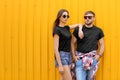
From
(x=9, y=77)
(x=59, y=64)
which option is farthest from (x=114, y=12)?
(x=9, y=77)

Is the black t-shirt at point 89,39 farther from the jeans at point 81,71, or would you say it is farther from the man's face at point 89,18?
the jeans at point 81,71

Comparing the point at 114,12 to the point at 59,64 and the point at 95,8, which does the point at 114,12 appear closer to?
the point at 95,8

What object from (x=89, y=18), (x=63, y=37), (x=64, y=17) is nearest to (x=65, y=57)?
(x=63, y=37)

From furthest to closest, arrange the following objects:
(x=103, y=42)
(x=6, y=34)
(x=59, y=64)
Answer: (x=6, y=34)
(x=103, y=42)
(x=59, y=64)

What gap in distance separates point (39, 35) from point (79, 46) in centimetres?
94

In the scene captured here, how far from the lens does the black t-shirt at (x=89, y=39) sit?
20.4 feet

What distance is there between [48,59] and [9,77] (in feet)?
2.98

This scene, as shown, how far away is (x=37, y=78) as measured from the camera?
6.82 m

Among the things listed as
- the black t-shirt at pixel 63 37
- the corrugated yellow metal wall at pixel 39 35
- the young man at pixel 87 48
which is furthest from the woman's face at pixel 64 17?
the corrugated yellow metal wall at pixel 39 35

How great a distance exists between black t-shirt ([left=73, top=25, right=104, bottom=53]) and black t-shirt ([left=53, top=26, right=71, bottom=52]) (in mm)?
257

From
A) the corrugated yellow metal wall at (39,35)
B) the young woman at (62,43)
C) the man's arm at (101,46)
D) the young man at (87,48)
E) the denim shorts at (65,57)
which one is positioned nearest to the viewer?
the young woman at (62,43)

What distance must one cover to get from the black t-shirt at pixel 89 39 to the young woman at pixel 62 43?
250 mm

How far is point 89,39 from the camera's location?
6.21 meters

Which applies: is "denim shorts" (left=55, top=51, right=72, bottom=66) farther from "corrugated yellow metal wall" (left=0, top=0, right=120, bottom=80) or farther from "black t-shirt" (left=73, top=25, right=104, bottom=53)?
"corrugated yellow metal wall" (left=0, top=0, right=120, bottom=80)
